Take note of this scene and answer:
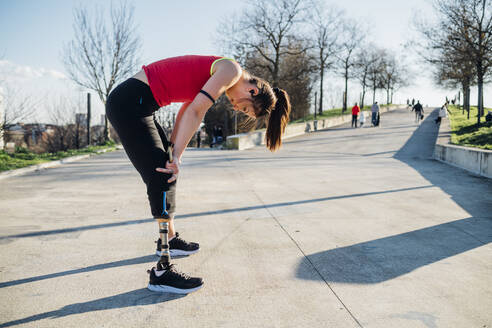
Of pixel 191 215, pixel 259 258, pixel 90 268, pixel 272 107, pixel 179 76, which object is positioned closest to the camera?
pixel 179 76

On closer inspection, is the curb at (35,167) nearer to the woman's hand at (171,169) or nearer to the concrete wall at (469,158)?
the woman's hand at (171,169)

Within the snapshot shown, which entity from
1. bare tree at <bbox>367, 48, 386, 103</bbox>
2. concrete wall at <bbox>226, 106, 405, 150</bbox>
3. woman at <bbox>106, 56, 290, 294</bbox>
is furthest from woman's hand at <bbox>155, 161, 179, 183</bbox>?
bare tree at <bbox>367, 48, 386, 103</bbox>

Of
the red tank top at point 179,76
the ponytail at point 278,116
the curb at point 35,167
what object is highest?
the red tank top at point 179,76

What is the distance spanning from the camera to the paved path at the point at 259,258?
6.86ft

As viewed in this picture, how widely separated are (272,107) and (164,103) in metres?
0.76

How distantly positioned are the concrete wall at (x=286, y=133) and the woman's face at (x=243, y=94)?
13993 millimetres

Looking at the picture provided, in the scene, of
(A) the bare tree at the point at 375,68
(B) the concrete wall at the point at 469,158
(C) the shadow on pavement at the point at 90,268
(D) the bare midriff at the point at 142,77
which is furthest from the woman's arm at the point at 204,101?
(A) the bare tree at the point at 375,68

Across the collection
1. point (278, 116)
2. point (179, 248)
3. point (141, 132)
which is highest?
point (278, 116)

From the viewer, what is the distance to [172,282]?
2.38 metres

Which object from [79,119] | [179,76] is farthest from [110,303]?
[79,119]

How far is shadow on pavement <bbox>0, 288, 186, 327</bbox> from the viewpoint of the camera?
2.03 meters

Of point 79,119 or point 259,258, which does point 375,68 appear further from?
point 259,258

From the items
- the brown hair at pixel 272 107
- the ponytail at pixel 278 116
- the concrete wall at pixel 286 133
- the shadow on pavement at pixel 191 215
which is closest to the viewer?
the brown hair at pixel 272 107

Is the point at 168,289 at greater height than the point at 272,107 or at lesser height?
lesser
